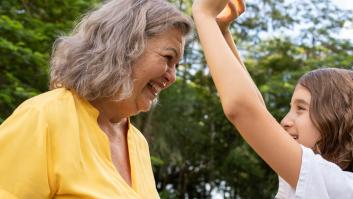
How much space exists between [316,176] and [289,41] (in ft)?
40.4

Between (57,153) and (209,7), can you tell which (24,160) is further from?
(209,7)

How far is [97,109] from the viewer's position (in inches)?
90.0

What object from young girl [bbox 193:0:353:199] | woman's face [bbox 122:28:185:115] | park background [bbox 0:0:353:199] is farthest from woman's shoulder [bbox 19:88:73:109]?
park background [bbox 0:0:353:199]

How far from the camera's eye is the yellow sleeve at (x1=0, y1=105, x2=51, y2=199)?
187 centimetres

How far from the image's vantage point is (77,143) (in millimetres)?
2018

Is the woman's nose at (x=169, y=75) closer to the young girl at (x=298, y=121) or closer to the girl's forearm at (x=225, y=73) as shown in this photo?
the young girl at (x=298, y=121)

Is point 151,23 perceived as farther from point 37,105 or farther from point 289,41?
point 289,41

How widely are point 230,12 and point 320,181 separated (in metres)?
0.65

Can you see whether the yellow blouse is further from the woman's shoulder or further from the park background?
the park background

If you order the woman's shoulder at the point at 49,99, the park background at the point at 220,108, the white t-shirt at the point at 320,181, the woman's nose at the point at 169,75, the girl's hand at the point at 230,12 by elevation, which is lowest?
the park background at the point at 220,108

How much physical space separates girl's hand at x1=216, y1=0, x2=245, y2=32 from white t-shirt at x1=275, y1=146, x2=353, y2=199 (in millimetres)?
536

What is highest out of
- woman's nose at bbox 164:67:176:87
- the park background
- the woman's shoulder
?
the woman's shoulder

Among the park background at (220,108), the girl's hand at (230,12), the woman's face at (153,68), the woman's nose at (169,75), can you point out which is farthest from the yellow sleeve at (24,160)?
the park background at (220,108)

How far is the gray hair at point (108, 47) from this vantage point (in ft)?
7.23
